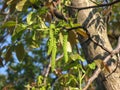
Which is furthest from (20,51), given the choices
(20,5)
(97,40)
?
(97,40)

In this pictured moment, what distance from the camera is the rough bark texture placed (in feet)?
5.07

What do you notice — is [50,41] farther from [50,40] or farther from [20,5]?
[20,5]

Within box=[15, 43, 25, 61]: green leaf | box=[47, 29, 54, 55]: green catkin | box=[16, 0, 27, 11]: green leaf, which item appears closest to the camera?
Result: box=[47, 29, 54, 55]: green catkin

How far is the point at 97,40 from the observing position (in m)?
1.64

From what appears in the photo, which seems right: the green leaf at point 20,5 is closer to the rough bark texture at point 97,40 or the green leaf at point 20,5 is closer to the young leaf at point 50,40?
the young leaf at point 50,40

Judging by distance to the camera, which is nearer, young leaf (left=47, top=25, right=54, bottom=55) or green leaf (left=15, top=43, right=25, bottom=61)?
young leaf (left=47, top=25, right=54, bottom=55)

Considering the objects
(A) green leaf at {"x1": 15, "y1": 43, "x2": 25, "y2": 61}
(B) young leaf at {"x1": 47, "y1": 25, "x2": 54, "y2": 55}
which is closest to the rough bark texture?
(A) green leaf at {"x1": 15, "y1": 43, "x2": 25, "y2": 61}

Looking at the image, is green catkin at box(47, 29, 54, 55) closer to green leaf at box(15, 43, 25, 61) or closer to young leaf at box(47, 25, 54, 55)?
young leaf at box(47, 25, 54, 55)

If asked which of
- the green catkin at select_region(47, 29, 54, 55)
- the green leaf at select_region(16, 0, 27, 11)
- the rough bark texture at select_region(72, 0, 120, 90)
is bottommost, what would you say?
the rough bark texture at select_region(72, 0, 120, 90)

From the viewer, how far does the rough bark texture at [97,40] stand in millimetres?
1546

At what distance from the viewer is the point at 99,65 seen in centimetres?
141

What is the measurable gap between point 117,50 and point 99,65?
0.17m

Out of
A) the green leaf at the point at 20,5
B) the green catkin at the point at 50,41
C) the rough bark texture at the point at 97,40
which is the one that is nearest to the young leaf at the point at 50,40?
the green catkin at the point at 50,41

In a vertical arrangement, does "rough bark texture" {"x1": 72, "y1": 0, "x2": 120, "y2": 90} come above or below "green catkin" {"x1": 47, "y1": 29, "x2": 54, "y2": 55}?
below
